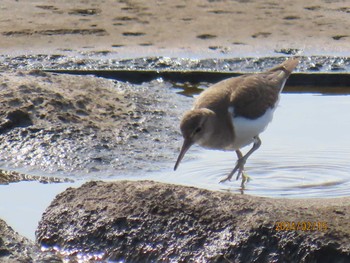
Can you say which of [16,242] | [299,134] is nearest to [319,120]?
[299,134]

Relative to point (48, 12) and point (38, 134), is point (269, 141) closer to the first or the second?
point (38, 134)

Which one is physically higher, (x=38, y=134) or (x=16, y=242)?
(x=16, y=242)

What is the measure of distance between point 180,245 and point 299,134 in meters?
2.73

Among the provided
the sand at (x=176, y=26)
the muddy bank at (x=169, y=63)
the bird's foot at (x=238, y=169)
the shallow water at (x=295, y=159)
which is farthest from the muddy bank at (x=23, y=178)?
the sand at (x=176, y=26)

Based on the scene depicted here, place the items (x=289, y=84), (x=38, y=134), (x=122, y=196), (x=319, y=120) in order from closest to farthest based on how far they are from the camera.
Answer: (x=122, y=196) → (x=38, y=134) → (x=319, y=120) → (x=289, y=84)

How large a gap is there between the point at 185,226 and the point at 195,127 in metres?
1.41

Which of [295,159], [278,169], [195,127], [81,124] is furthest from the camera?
[81,124]

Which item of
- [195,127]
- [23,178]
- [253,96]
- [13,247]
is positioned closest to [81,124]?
[23,178]

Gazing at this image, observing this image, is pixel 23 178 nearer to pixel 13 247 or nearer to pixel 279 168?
pixel 13 247

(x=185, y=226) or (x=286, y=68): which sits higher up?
(x=185, y=226)

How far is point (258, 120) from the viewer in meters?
6.60

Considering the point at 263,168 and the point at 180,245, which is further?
the point at 263,168

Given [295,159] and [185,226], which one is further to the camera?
[295,159]

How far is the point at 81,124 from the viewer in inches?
290
